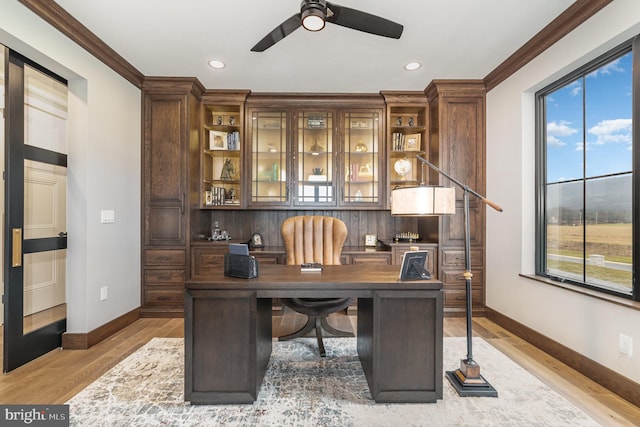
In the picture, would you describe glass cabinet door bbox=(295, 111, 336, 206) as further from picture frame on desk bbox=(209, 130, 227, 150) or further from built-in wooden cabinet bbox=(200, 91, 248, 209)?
picture frame on desk bbox=(209, 130, 227, 150)

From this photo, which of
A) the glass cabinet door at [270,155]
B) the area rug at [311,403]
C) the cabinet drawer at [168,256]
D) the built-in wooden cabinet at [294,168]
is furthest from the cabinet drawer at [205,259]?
the area rug at [311,403]

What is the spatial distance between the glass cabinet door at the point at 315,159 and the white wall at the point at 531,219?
1.79 m

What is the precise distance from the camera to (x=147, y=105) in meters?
Answer: 3.39

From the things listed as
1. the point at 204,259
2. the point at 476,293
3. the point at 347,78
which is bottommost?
the point at 476,293

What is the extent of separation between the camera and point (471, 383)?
1.91 meters

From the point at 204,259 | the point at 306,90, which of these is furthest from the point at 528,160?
the point at 204,259

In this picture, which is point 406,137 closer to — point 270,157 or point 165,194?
point 270,157

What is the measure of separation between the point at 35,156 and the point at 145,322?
1867mm

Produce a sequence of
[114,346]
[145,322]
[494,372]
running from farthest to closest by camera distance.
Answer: [145,322], [114,346], [494,372]

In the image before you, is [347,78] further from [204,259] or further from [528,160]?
[204,259]

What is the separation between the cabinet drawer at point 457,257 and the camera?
3.43m

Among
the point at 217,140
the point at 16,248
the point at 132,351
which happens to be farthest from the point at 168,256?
the point at 217,140

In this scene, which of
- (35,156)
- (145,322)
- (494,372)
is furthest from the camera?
(145,322)
